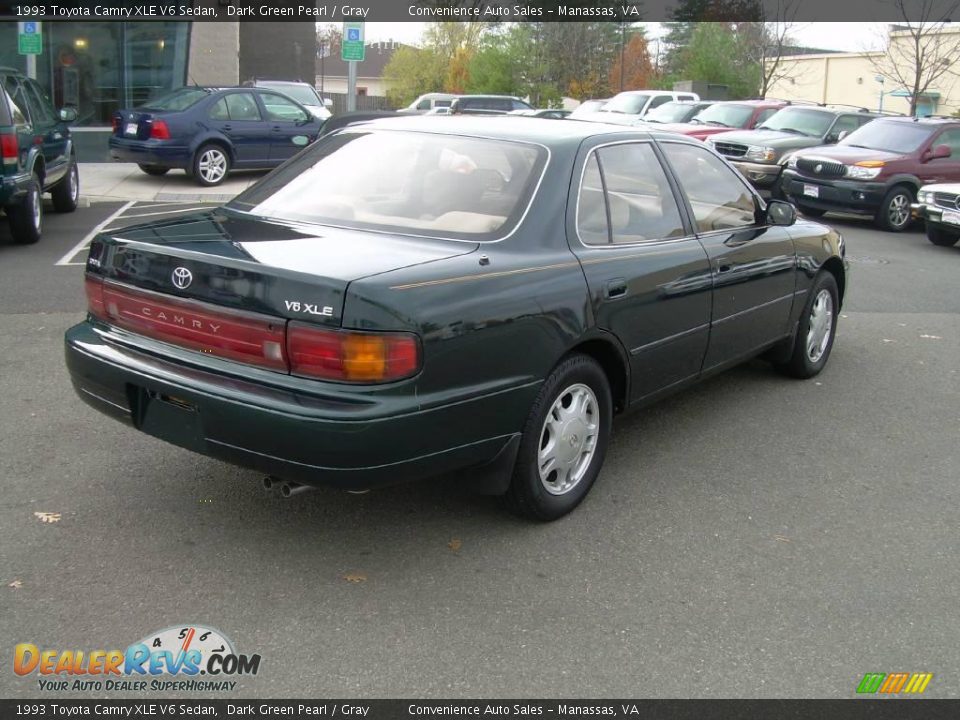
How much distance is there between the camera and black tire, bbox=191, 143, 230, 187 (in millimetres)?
16312

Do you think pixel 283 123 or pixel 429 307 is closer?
pixel 429 307

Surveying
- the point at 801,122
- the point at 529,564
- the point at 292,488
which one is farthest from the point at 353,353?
the point at 801,122

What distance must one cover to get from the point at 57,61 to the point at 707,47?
3184 cm

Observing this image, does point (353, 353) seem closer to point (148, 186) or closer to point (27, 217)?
point (27, 217)

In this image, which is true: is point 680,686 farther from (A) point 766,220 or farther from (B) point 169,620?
(A) point 766,220

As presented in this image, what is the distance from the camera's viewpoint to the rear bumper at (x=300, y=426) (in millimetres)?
3441

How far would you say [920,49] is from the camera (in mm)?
38562

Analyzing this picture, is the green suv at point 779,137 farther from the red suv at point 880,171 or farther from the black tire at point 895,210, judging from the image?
the black tire at point 895,210

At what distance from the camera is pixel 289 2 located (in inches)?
1564

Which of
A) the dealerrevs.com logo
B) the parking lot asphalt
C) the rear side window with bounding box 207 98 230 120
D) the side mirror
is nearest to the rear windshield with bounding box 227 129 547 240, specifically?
the parking lot asphalt

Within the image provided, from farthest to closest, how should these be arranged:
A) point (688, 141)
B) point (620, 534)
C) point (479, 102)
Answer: point (479, 102) < point (688, 141) < point (620, 534)

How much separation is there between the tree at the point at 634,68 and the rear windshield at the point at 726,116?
30294 millimetres

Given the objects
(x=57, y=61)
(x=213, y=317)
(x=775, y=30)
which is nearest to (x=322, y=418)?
(x=213, y=317)

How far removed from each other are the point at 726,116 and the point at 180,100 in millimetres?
10959
